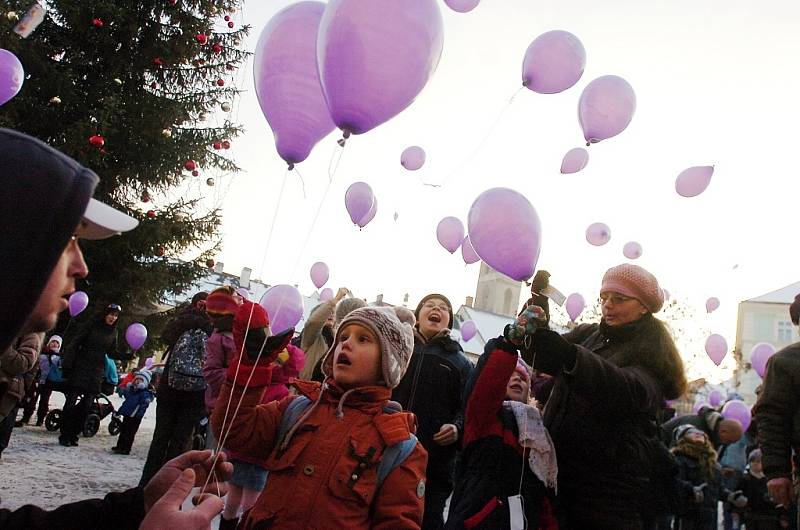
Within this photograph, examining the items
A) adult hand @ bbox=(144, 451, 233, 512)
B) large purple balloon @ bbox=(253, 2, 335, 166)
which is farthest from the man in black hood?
large purple balloon @ bbox=(253, 2, 335, 166)

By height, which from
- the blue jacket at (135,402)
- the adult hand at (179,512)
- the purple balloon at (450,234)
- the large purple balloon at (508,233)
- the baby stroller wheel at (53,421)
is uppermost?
the purple balloon at (450,234)

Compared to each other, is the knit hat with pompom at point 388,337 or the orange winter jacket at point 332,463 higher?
the knit hat with pompom at point 388,337

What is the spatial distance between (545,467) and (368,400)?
0.86 meters

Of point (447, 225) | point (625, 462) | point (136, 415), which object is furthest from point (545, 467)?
point (136, 415)

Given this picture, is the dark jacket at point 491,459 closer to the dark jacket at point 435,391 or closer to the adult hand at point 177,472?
the dark jacket at point 435,391

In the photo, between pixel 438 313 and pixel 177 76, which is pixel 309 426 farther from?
pixel 177 76

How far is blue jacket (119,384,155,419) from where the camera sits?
696 centimetres

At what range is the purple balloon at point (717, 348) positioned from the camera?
10227 mm

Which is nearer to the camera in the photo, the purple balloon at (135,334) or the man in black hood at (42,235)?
the man in black hood at (42,235)

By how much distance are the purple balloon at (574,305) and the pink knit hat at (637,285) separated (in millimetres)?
7181

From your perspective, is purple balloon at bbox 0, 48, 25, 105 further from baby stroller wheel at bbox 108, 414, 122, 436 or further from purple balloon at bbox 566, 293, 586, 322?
purple balloon at bbox 566, 293, 586, 322

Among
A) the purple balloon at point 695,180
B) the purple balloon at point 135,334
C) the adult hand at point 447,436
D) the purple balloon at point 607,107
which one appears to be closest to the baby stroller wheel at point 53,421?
the purple balloon at point 135,334

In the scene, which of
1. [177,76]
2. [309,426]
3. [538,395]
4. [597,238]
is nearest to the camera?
[309,426]

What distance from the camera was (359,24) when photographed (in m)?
2.50
